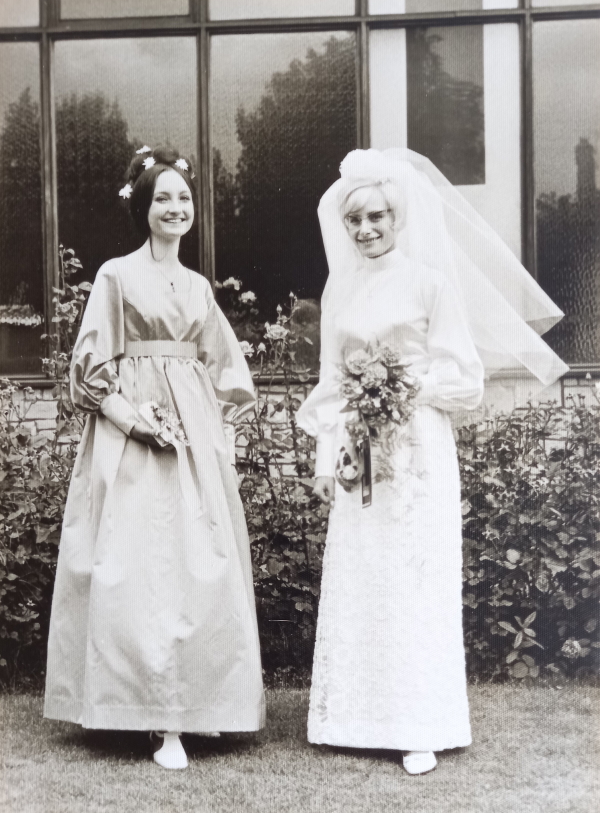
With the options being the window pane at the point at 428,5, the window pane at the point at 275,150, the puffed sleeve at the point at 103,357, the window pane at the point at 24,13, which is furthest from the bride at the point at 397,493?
the window pane at the point at 24,13

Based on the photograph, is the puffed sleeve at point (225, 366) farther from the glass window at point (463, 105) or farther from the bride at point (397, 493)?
the glass window at point (463, 105)

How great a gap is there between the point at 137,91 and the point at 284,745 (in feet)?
13.1

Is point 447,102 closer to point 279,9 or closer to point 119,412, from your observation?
point 279,9

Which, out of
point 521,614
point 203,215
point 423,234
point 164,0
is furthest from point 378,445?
point 164,0

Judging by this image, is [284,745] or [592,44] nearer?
[284,745]

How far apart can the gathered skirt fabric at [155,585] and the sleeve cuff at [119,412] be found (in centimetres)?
6

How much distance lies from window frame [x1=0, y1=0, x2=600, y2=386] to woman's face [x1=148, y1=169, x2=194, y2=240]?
2.04 metres

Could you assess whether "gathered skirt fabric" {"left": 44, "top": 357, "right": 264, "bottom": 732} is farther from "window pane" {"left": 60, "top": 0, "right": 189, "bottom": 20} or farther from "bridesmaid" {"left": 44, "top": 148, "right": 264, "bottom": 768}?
"window pane" {"left": 60, "top": 0, "right": 189, "bottom": 20}

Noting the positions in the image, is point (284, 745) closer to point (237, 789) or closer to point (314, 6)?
point (237, 789)

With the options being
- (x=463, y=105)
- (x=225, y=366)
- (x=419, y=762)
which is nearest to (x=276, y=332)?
(x=225, y=366)

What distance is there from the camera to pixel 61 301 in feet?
19.3

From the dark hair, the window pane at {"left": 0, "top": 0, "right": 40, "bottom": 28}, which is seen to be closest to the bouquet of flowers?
the dark hair

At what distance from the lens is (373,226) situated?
3756 mm

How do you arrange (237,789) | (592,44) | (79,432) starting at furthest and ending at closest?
(592,44)
(79,432)
(237,789)
